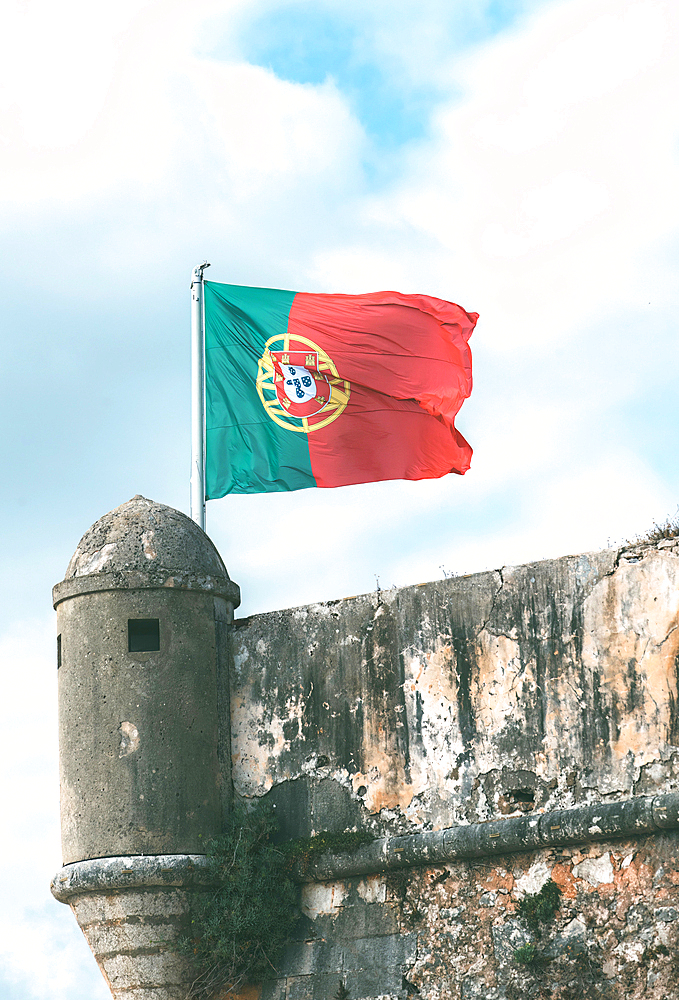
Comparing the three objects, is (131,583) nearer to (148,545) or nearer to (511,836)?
(148,545)

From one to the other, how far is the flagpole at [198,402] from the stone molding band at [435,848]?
249 cm

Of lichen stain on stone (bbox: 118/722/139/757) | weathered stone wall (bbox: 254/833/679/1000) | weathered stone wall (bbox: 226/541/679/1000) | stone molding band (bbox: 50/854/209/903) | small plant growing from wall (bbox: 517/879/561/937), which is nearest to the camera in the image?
weathered stone wall (bbox: 254/833/679/1000)

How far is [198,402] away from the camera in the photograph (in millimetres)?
9727

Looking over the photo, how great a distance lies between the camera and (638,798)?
715 cm

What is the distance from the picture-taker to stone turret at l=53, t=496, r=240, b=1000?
311 inches

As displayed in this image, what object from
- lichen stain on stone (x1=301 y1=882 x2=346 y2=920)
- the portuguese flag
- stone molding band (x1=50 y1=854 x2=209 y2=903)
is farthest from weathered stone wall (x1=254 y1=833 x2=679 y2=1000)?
the portuguese flag

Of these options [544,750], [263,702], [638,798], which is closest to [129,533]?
[263,702]

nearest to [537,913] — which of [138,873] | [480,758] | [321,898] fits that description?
[480,758]

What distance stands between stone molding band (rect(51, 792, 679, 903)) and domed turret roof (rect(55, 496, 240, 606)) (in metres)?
1.70

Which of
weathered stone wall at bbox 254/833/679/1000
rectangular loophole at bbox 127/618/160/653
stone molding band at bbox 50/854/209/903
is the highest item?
rectangular loophole at bbox 127/618/160/653

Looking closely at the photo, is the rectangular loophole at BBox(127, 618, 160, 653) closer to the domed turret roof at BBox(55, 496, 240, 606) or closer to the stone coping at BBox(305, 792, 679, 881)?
the domed turret roof at BBox(55, 496, 240, 606)

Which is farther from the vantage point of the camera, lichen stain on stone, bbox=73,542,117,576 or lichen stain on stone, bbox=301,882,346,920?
lichen stain on stone, bbox=73,542,117,576

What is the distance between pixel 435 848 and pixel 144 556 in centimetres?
255

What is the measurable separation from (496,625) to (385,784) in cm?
119
